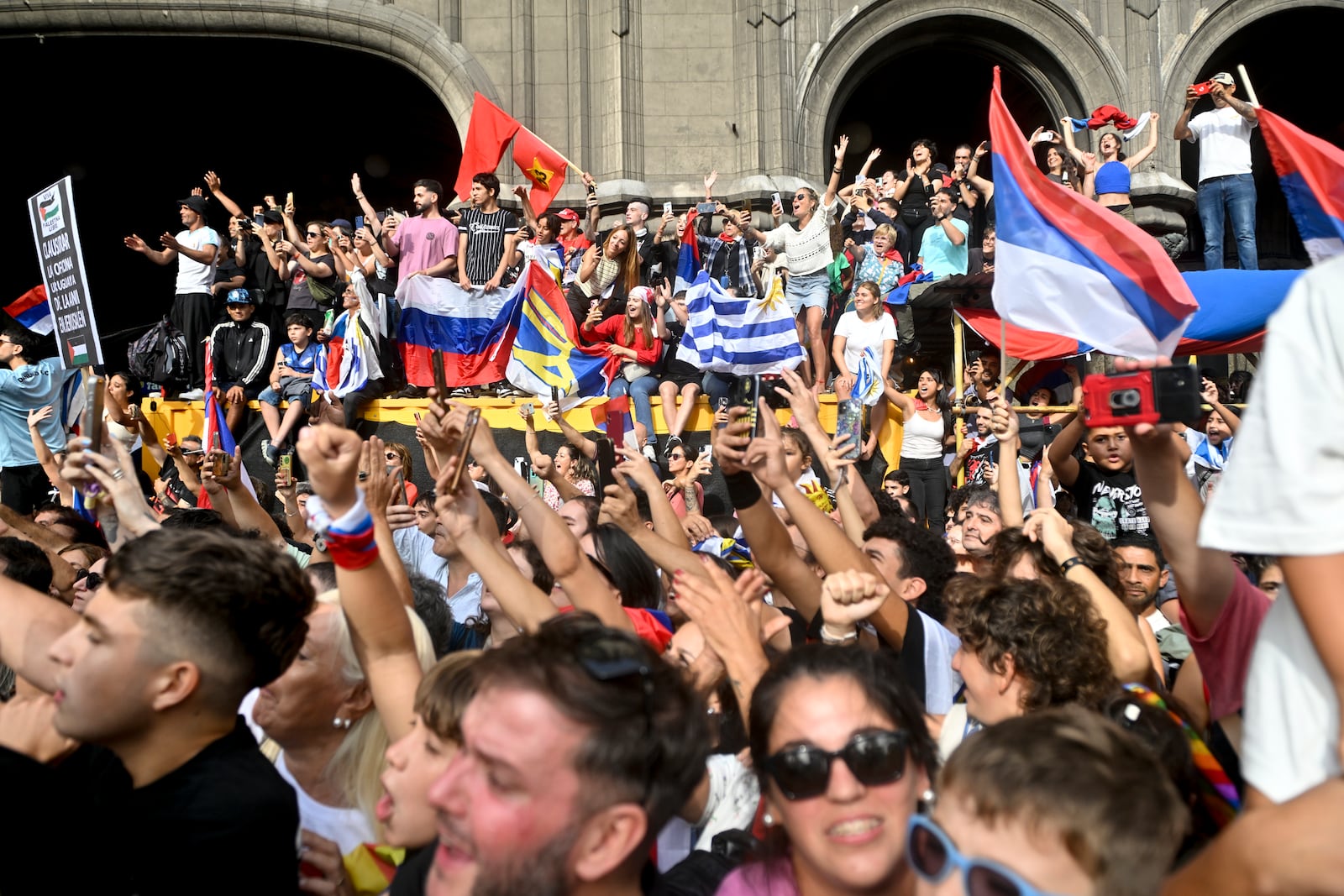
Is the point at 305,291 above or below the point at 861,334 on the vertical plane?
above

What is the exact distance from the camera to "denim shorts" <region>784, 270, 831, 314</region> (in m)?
11.4

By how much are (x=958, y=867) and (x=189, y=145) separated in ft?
71.5

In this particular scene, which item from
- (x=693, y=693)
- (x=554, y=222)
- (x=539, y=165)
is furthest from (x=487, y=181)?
(x=693, y=693)

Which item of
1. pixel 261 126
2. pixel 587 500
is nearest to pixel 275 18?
pixel 261 126

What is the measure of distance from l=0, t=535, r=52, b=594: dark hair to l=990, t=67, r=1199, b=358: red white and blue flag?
3.82 meters

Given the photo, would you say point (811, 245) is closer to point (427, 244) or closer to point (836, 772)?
point (427, 244)

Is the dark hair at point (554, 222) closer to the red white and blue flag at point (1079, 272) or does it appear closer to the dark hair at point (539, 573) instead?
the red white and blue flag at point (1079, 272)

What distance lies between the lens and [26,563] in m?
4.66

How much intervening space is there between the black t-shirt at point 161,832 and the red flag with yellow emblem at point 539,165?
425 inches

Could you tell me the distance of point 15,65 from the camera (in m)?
16.3

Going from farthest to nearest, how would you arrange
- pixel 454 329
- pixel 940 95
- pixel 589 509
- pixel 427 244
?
pixel 940 95
pixel 427 244
pixel 454 329
pixel 589 509

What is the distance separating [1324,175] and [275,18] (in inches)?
517

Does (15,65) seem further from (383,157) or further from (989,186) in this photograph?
(989,186)

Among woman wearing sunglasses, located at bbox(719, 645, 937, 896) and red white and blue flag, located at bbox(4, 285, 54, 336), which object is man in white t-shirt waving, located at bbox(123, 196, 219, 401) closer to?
red white and blue flag, located at bbox(4, 285, 54, 336)
